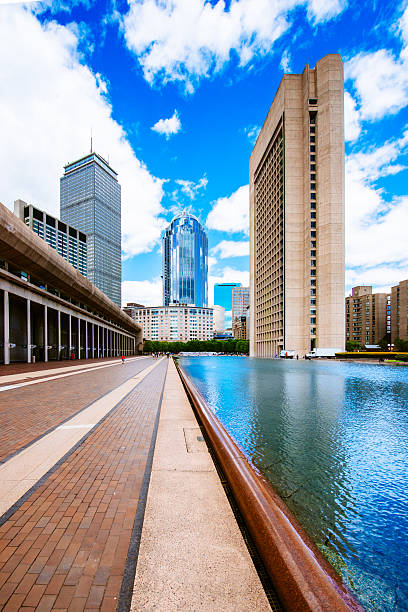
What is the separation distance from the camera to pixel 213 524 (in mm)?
2834

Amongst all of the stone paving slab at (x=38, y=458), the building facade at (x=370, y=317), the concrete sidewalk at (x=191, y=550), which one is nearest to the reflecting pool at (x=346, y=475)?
the concrete sidewalk at (x=191, y=550)

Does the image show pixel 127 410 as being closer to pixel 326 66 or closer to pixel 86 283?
pixel 86 283

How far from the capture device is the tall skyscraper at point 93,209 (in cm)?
18275

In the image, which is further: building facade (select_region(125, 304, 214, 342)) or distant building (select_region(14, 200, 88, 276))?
building facade (select_region(125, 304, 214, 342))

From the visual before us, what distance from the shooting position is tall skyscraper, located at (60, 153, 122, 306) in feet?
600

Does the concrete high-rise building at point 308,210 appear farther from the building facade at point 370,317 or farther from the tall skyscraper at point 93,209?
the tall skyscraper at point 93,209

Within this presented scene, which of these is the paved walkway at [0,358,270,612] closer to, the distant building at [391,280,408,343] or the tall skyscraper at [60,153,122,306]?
the distant building at [391,280,408,343]

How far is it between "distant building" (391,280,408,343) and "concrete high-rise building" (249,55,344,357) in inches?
2591

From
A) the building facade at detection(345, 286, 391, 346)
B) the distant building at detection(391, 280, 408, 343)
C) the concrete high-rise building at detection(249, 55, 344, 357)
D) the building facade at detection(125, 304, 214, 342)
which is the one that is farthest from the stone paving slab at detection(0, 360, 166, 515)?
the building facade at detection(125, 304, 214, 342)

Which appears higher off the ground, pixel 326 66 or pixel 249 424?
pixel 326 66

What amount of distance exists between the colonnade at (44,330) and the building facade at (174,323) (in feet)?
382

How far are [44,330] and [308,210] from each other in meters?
54.3

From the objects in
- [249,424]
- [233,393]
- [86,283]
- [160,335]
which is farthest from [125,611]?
[160,335]

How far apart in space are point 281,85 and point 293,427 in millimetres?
78876
